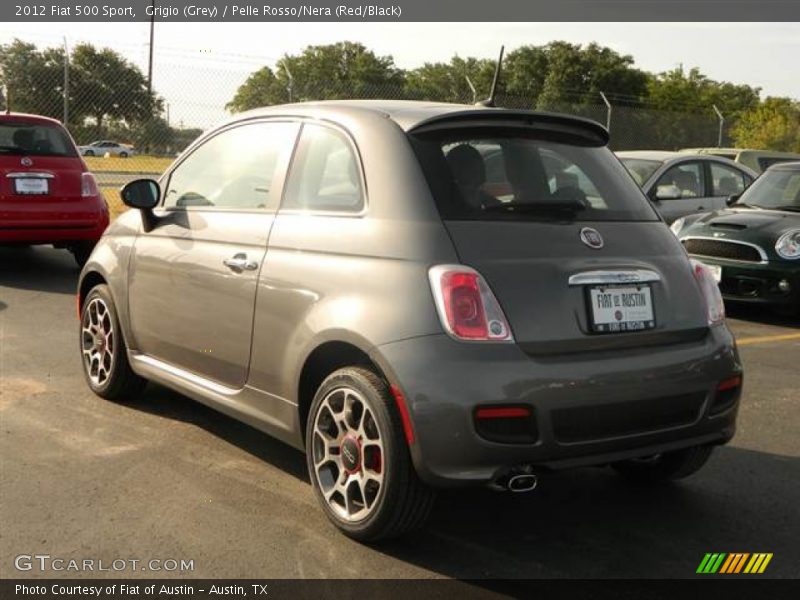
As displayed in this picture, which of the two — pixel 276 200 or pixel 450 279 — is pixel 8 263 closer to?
pixel 276 200

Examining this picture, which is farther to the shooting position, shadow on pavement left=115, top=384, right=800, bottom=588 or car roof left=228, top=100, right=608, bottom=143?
car roof left=228, top=100, right=608, bottom=143

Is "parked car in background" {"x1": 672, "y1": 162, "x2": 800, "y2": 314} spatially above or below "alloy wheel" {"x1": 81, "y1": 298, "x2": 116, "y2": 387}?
above

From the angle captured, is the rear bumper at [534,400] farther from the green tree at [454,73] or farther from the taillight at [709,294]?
the green tree at [454,73]

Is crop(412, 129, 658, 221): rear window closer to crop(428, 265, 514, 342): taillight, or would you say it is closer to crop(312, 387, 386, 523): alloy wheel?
crop(428, 265, 514, 342): taillight

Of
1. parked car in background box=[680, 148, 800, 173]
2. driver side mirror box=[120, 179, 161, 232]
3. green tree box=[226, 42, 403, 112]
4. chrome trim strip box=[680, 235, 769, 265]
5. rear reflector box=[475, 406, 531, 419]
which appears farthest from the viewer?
parked car in background box=[680, 148, 800, 173]

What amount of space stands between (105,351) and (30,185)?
4.93 meters

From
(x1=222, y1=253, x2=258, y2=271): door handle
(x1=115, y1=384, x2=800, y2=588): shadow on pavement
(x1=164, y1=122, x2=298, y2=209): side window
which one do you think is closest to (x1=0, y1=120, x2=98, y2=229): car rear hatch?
(x1=164, y1=122, x2=298, y2=209): side window

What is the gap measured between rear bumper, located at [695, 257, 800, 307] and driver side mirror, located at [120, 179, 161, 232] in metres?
5.68

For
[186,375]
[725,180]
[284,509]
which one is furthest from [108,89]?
[284,509]

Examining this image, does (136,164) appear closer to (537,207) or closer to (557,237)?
(537,207)

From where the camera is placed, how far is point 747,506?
150 inches

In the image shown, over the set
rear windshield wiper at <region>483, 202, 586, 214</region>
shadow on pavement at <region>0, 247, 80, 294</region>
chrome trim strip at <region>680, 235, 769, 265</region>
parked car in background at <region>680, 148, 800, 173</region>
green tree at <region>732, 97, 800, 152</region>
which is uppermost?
green tree at <region>732, 97, 800, 152</region>

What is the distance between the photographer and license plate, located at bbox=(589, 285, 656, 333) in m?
3.25

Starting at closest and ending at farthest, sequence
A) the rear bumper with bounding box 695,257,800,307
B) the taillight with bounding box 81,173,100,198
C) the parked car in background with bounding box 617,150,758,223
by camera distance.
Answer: the rear bumper with bounding box 695,257,800,307
the taillight with bounding box 81,173,100,198
the parked car in background with bounding box 617,150,758,223
